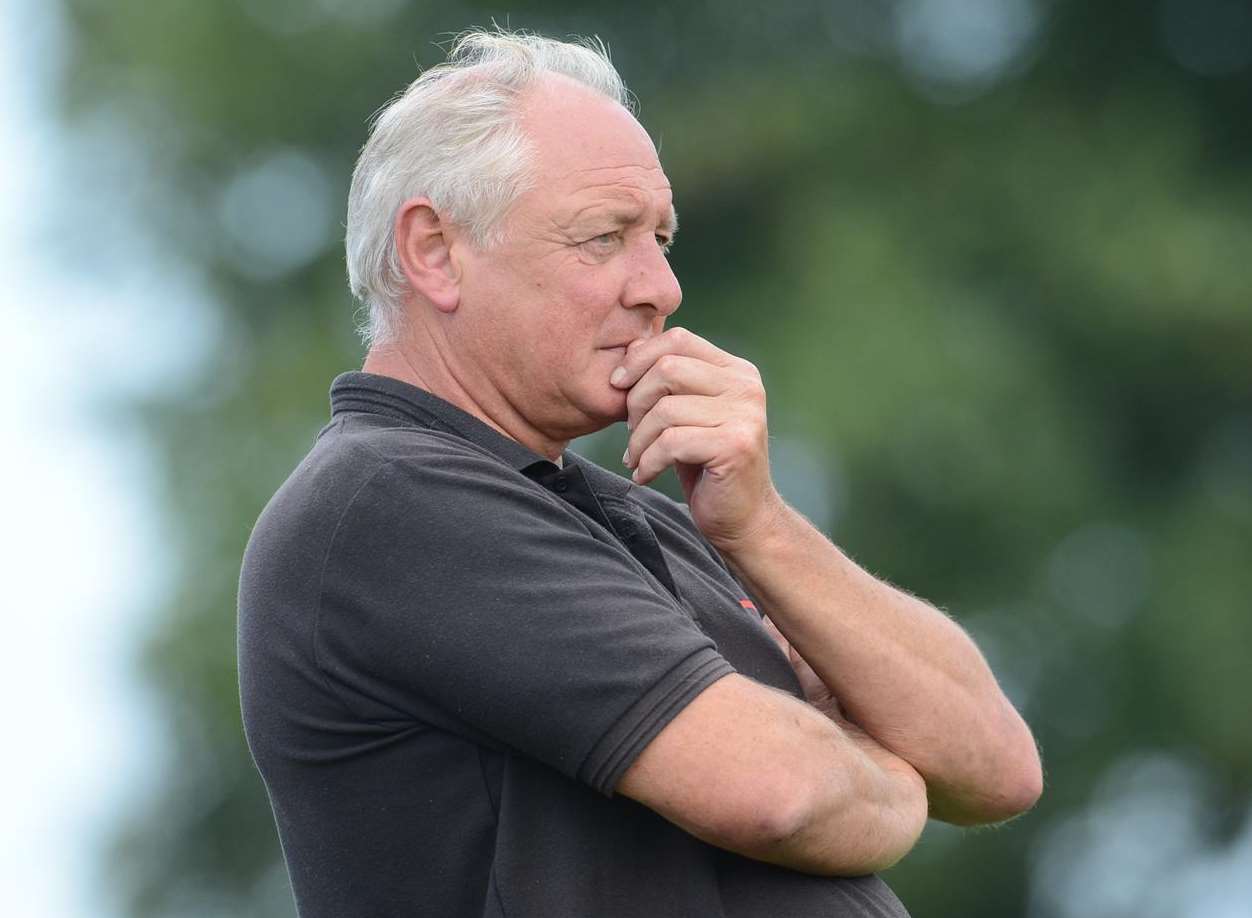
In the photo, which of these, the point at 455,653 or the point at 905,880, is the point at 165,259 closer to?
the point at 905,880

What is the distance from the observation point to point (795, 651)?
2740 millimetres

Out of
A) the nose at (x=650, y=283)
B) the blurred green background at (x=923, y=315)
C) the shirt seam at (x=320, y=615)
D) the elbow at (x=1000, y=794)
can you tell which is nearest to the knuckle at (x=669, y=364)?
the nose at (x=650, y=283)

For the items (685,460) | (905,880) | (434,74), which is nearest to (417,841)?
(685,460)

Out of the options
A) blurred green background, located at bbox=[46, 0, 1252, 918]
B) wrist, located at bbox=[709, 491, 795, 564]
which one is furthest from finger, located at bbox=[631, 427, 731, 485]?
blurred green background, located at bbox=[46, 0, 1252, 918]

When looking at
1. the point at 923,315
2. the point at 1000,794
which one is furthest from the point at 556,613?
the point at 923,315

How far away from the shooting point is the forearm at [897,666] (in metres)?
2.56

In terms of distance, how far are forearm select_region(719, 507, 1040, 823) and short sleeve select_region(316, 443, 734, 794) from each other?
28 centimetres

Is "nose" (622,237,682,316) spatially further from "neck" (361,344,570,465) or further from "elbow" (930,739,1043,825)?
"elbow" (930,739,1043,825)

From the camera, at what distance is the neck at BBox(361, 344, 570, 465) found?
266 centimetres

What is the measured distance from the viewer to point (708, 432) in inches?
→ 98.3

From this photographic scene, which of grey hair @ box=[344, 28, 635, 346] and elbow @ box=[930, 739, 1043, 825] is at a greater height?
grey hair @ box=[344, 28, 635, 346]

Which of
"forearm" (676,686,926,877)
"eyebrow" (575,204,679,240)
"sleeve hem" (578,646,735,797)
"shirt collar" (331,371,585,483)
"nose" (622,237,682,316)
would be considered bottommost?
"forearm" (676,686,926,877)

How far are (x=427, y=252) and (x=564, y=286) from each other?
0.21 m

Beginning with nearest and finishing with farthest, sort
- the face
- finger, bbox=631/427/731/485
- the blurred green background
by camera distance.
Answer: finger, bbox=631/427/731/485, the face, the blurred green background
